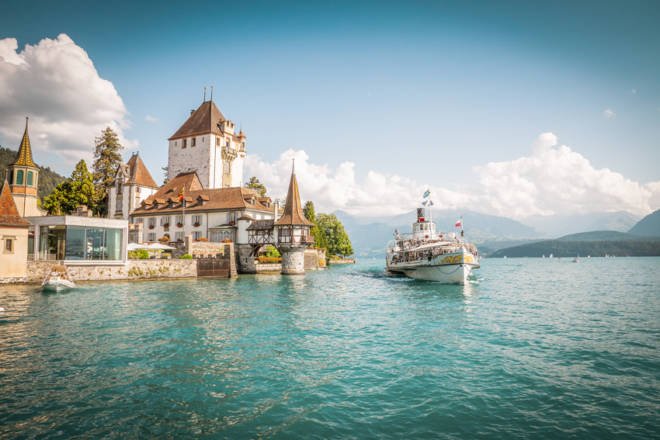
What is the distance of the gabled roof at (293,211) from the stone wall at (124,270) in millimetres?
13380

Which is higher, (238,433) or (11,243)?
(11,243)

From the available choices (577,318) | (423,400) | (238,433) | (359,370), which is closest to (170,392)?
(238,433)

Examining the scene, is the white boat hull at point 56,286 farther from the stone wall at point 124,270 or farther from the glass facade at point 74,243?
the glass facade at point 74,243

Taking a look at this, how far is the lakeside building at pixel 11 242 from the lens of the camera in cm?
3397

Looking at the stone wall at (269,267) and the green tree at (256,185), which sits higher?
the green tree at (256,185)

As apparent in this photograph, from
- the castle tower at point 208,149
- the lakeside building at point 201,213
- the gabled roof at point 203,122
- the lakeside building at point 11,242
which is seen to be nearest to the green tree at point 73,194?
the lakeside building at point 201,213

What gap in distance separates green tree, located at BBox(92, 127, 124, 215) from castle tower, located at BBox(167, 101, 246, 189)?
9674mm

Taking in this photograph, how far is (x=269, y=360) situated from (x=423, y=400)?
5750 millimetres

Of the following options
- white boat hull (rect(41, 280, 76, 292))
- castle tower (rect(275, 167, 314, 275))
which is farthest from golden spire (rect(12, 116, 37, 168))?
castle tower (rect(275, 167, 314, 275))

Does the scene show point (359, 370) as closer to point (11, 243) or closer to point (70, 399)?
point (70, 399)

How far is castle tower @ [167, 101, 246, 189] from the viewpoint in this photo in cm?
7306

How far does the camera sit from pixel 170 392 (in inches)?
417

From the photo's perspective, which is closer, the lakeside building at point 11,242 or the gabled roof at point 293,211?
the lakeside building at point 11,242

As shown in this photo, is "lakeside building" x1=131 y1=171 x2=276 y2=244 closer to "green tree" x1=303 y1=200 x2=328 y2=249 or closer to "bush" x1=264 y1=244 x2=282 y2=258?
"bush" x1=264 y1=244 x2=282 y2=258
